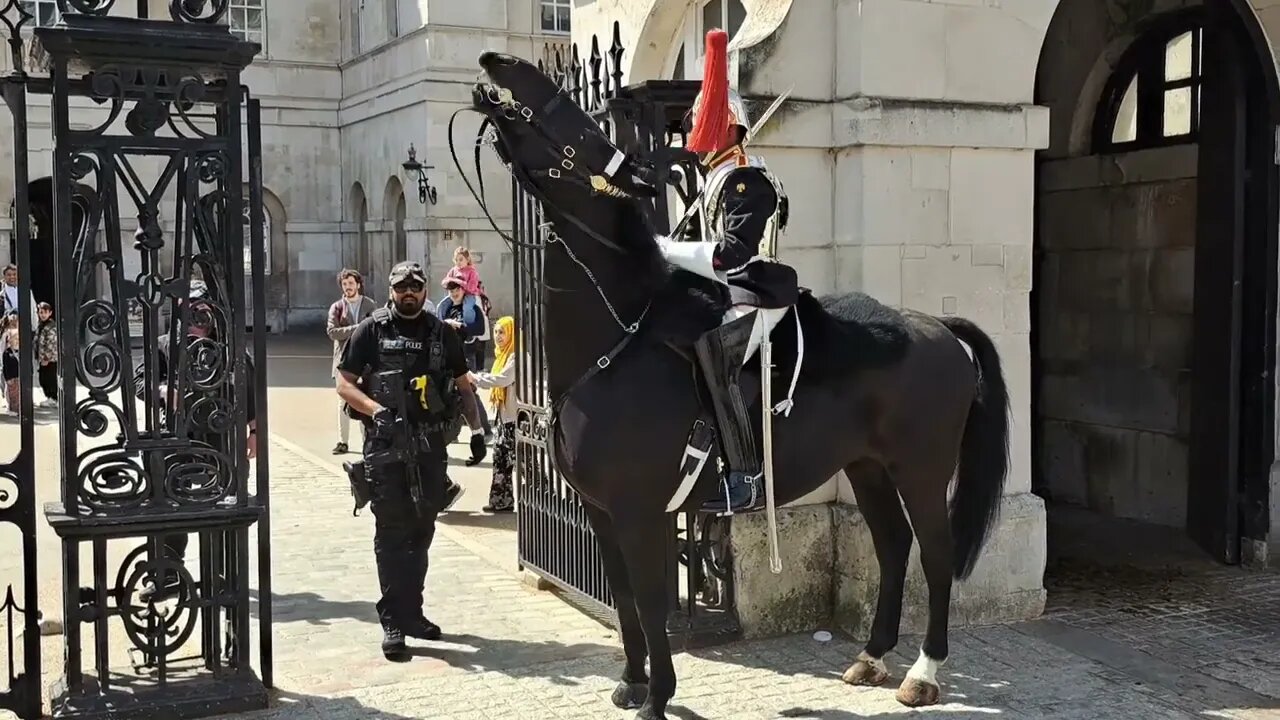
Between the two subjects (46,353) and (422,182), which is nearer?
(46,353)

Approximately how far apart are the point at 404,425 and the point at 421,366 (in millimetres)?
305

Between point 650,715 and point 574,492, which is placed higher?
point 574,492

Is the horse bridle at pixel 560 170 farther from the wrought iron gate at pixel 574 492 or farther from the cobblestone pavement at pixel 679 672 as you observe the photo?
the cobblestone pavement at pixel 679 672

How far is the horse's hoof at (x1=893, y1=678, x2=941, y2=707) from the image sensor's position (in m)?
5.45

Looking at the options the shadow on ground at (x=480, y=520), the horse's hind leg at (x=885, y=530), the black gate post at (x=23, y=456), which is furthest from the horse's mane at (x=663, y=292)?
the shadow on ground at (x=480, y=520)

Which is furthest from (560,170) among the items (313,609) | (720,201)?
(313,609)

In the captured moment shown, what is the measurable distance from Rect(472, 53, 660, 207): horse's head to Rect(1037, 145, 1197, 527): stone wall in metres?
5.40

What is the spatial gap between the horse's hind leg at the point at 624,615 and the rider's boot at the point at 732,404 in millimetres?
498

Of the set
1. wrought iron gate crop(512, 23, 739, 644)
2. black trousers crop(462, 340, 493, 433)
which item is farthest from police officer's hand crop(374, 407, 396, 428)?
black trousers crop(462, 340, 493, 433)

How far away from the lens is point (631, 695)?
5.36 m

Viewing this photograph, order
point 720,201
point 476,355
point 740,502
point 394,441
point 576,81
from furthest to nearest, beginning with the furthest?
point 476,355
point 576,81
point 394,441
point 740,502
point 720,201

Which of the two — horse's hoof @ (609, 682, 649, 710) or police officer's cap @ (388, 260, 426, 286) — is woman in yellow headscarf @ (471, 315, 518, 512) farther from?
horse's hoof @ (609, 682, 649, 710)

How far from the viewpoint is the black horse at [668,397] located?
15.9 feet

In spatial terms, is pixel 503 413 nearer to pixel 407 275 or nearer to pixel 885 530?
pixel 407 275
